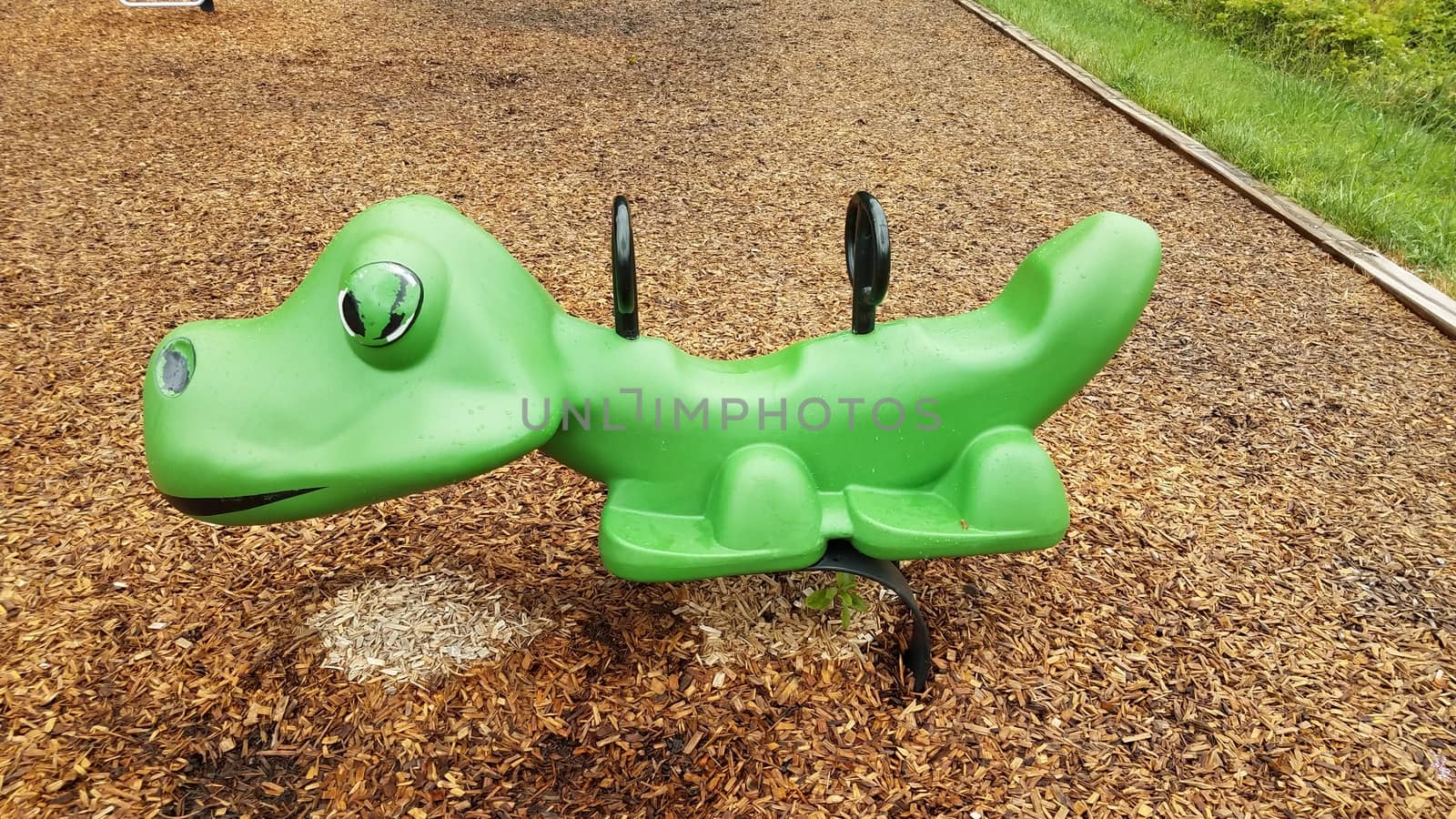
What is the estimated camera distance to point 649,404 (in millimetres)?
1542

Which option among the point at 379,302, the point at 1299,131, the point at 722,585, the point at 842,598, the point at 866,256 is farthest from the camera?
the point at 1299,131

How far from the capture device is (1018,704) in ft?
6.04

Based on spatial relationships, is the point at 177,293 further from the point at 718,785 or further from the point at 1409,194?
the point at 1409,194

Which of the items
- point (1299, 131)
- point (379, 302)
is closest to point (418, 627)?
point (379, 302)

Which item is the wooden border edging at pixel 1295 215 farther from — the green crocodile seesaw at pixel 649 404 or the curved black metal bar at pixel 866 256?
the curved black metal bar at pixel 866 256

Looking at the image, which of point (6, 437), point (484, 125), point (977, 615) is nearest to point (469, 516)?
point (977, 615)

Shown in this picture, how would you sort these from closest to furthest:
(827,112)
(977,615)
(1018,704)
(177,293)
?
(1018,704)
(977,615)
(177,293)
(827,112)

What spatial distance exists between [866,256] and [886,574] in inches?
24.2

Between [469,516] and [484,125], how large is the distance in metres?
3.46

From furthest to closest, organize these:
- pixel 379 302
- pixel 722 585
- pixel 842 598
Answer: pixel 722 585, pixel 842 598, pixel 379 302

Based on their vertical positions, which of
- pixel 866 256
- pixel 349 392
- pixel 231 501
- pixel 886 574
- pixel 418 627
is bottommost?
pixel 418 627

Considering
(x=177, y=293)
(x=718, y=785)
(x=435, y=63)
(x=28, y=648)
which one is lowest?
(x=718, y=785)

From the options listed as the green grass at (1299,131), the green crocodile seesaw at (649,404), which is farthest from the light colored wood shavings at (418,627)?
the green grass at (1299,131)

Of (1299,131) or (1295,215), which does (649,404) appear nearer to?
(1295,215)
